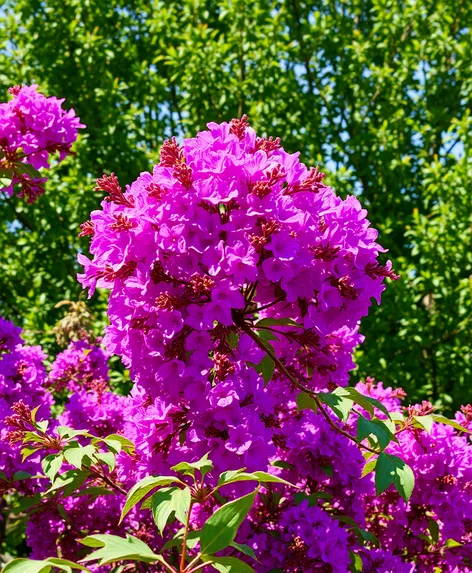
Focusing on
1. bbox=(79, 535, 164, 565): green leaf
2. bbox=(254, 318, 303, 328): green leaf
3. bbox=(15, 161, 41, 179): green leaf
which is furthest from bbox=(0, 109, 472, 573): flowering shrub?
bbox=(15, 161, 41, 179): green leaf

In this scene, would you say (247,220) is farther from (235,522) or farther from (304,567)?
(304,567)

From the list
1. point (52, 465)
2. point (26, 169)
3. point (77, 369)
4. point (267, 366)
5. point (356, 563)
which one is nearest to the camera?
point (52, 465)

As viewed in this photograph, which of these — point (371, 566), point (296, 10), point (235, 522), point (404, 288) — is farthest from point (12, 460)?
point (296, 10)

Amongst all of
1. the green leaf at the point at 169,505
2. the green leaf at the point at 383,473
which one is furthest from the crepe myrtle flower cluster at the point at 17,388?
the green leaf at the point at 383,473

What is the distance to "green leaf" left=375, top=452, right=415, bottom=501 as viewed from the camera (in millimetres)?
1769

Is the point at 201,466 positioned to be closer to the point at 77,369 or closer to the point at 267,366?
the point at 267,366

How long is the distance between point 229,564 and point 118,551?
23cm

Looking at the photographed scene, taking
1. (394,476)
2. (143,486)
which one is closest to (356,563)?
(394,476)

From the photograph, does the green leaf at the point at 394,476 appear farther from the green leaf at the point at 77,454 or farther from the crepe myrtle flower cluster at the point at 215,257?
the green leaf at the point at 77,454

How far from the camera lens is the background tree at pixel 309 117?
21.2 ft

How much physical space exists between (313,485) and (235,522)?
1.34m

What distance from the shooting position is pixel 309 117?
733 cm

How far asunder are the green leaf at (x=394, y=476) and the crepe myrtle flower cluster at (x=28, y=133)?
2.15 m

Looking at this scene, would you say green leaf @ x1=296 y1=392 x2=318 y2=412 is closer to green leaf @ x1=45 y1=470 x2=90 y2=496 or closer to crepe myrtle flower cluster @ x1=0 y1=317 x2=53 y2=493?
green leaf @ x1=45 y1=470 x2=90 y2=496
